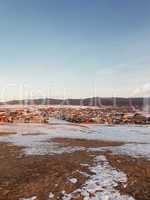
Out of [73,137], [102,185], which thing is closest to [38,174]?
[102,185]

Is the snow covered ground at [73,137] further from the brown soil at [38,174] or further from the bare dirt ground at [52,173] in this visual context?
the brown soil at [38,174]

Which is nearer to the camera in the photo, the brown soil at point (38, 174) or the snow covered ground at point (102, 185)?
the snow covered ground at point (102, 185)

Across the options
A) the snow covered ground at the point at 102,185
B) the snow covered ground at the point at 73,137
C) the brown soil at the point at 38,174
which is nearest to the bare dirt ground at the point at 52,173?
the brown soil at the point at 38,174

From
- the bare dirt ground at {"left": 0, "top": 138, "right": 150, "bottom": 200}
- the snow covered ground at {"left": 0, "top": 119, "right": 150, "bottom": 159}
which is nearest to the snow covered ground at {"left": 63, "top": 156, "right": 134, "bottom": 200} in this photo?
the bare dirt ground at {"left": 0, "top": 138, "right": 150, "bottom": 200}

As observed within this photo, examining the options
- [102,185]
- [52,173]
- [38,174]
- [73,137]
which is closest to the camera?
[102,185]

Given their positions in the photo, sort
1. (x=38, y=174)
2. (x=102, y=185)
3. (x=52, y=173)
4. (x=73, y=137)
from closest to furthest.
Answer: (x=102, y=185)
(x=38, y=174)
(x=52, y=173)
(x=73, y=137)

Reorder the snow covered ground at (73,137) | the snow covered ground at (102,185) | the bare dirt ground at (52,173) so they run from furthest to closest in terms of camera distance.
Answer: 1. the snow covered ground at (73,137)
2. the bare dirt ground at (52,173)
3. the snow covered ground at (102,185)

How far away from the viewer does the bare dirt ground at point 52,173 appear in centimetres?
979

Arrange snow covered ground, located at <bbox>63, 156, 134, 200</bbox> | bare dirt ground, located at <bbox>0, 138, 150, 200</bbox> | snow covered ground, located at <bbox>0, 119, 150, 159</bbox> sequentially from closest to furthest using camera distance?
snow covered ground, located at <bbox>63, 156, 134, 200</bbox> → bare dirt ground, located at <bbox>0, 138, 150, 200</bbox> → snow covered ground, located at <bbox>0, 119, 150, 159</bbox>

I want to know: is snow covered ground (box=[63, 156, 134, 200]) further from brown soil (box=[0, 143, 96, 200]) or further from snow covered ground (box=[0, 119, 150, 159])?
snow covered ground (box=[0, 119, 150, 159])

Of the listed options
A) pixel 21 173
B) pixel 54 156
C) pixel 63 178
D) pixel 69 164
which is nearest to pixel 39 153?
pixel 54 156

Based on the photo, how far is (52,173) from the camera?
12227mm

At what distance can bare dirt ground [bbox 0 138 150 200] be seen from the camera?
9.79 meters

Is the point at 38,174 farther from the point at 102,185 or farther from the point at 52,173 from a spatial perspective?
the point at 102,185
